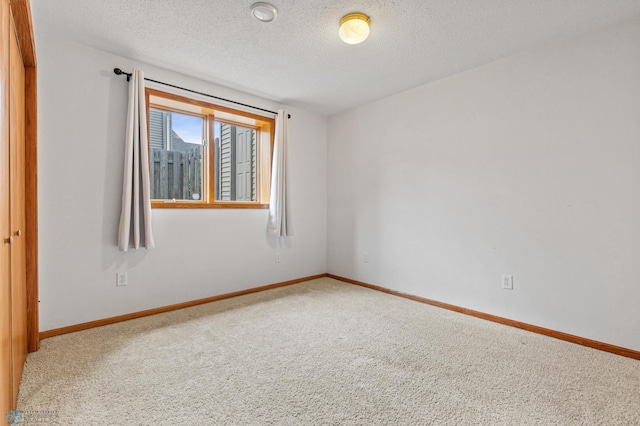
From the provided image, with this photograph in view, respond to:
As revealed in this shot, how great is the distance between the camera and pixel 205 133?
344cm

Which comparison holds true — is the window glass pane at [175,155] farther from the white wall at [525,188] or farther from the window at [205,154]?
the white wall at [525,188]

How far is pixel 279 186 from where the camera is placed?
3762 mm

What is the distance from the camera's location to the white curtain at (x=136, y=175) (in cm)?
264

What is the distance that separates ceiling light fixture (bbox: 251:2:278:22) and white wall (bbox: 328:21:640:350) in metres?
1.91

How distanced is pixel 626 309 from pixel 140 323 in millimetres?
3777

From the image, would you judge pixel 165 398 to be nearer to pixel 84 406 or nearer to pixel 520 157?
pixel 84 406

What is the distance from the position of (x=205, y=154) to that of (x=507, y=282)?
10.9 ft

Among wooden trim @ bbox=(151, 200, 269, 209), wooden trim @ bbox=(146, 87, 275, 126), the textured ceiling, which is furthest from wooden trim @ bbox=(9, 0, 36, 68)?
wooden trim @ bbox=(151, 200, 269, 209)

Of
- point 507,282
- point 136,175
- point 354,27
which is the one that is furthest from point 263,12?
point 507,282

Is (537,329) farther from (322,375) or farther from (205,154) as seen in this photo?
(205,154)

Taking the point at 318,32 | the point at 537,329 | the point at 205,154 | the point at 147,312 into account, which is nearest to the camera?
the point at 318,32

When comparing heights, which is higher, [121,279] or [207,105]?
[207,105]

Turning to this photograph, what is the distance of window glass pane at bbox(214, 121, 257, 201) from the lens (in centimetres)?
359

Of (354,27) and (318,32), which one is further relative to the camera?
(318,32)
